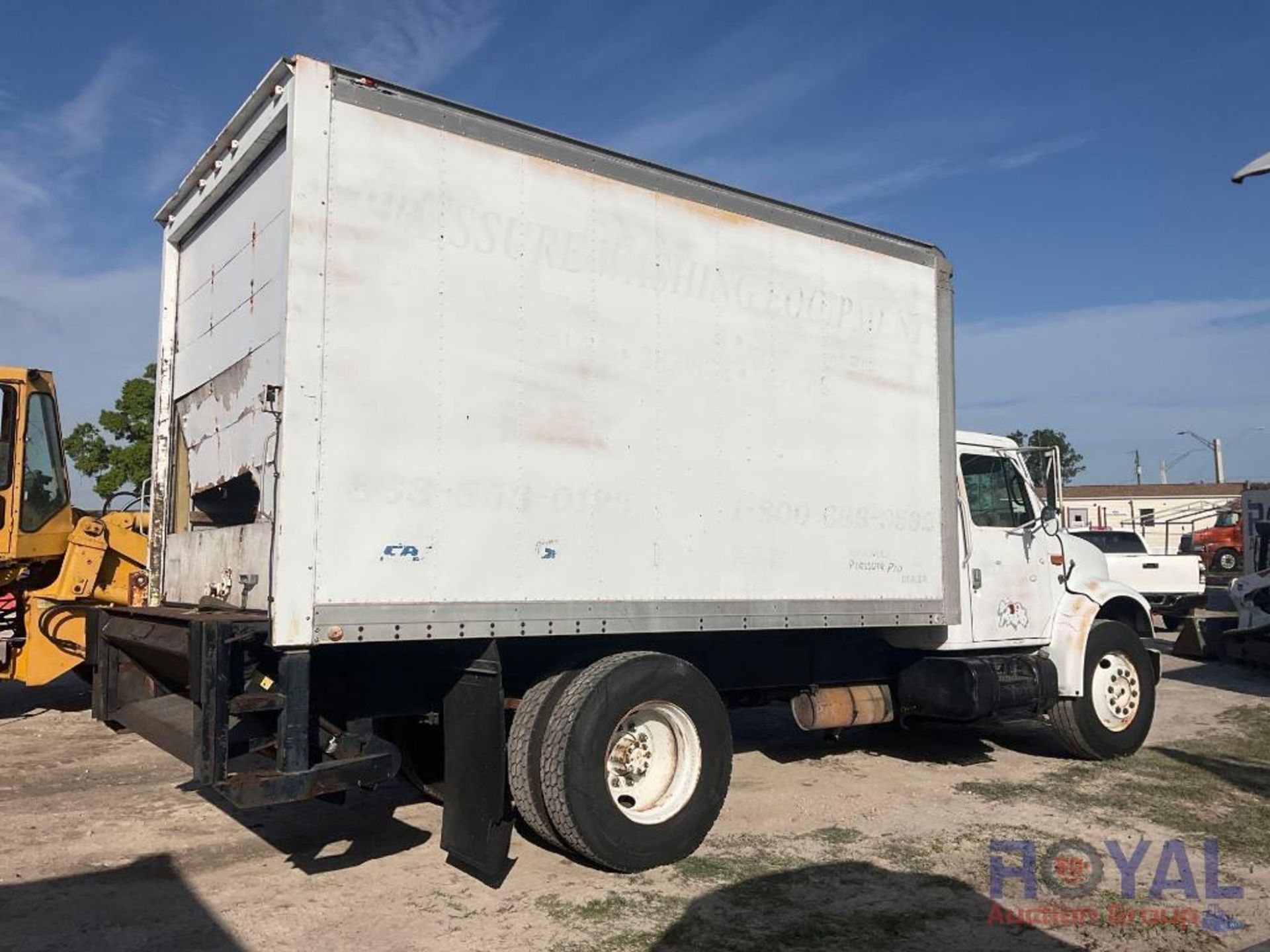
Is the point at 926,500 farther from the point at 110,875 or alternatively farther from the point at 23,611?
the point at 23,611

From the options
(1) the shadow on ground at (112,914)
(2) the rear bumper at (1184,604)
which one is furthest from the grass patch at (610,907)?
(2) the rear bumper at (1184,604)

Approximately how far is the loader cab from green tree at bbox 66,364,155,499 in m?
16.3

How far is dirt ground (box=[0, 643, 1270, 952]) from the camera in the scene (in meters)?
4.70

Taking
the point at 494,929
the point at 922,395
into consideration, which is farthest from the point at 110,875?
the point at 922,395

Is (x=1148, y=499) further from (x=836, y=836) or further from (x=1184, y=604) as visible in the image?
(x=836, y=836)

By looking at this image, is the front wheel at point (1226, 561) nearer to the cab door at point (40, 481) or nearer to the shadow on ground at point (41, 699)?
the shadow on ground at point (41, 699)

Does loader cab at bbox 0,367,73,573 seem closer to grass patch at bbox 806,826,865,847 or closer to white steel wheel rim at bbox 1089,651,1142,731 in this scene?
grass patch at bbox 806,826,865,847

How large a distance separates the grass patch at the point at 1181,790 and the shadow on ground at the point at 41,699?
9.17 metres

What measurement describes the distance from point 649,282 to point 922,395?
2.42m

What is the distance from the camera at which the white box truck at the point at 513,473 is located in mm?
4816

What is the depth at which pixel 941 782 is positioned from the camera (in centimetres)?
774

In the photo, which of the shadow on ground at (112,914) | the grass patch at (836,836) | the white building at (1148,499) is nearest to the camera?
the shadow on ground at (112,914)

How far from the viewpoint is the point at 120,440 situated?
85.9 feet

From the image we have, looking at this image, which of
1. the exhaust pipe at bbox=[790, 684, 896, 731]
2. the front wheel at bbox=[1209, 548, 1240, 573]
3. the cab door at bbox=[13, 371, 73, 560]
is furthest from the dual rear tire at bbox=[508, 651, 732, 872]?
the front wheel at bbox=[1209, 548, 1240, 573]
